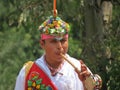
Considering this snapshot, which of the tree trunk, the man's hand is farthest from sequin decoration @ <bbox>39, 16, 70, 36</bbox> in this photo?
the tree trunk

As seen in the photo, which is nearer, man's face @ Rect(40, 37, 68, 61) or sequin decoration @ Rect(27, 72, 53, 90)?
man's face @ Rect(40, 37, 68, 61)

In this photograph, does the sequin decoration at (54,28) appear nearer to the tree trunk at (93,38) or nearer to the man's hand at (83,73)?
the man's hand at (83,73)

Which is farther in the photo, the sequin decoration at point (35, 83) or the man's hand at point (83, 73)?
the sequin decoration at point (35, 83)

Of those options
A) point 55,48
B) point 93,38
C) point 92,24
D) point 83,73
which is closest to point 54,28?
point 55,48

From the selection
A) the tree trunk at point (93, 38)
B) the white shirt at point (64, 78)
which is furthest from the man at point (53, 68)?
the tree trunk at point (93, 38)

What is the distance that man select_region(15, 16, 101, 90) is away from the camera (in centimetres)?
611

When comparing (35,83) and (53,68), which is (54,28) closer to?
(53,68)

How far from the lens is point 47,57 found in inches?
244

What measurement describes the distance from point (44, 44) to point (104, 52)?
7.77 ft

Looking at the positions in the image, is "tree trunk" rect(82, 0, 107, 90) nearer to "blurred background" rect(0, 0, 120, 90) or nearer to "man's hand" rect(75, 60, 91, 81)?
"blurred background" rect(0, 0, 120, 90)

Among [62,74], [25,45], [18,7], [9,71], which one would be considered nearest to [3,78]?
[9,71]

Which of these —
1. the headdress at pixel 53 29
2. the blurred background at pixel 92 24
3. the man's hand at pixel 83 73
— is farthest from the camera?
the blurred background at pixel 92 24

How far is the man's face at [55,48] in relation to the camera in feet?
19.9

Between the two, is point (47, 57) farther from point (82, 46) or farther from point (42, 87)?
point (82, 46)
